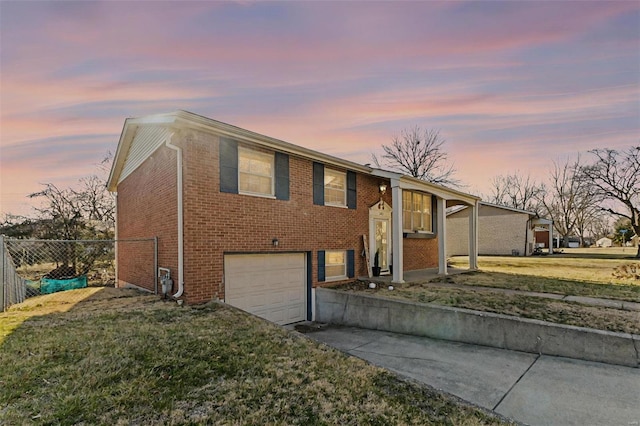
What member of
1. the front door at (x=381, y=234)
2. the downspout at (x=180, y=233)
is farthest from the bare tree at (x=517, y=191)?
the downspout at (x=180, y=233)

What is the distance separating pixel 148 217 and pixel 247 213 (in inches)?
133

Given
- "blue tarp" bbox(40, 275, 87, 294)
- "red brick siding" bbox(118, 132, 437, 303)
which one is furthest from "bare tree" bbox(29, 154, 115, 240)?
"red brick siding" bbox(118, 132, 437, 303)

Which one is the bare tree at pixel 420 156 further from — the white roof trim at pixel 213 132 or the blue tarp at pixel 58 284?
the blue tarp at pixel 58 284

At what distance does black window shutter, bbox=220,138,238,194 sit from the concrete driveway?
14.8ft

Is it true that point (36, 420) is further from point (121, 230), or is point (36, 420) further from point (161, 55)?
point (121, 230)

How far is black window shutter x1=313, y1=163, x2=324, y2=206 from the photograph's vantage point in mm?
9750

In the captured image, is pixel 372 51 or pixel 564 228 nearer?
pixel 372 51

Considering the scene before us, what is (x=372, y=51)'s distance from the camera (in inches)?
367

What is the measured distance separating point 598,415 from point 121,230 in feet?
47.3

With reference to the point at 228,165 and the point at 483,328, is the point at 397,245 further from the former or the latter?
the point at 228,165

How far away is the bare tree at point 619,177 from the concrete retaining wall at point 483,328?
2358 centimetres

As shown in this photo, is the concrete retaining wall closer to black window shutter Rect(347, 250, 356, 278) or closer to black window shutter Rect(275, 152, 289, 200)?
black window shutter Rect(347, 250, 356, 278)

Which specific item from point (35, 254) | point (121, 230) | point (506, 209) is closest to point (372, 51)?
point (121, 230)

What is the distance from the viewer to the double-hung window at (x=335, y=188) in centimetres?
1037
